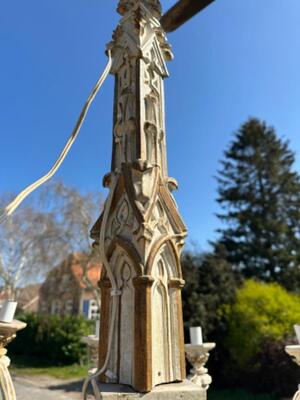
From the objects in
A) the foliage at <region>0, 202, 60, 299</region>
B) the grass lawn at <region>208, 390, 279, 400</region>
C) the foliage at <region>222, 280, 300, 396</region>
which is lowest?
the grass lawn at <region>208, 390, 279, 400</region>

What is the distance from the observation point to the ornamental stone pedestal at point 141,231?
0.86m

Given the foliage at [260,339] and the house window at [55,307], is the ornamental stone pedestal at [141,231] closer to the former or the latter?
the foliage at [260,339]

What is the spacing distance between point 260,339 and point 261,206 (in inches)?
343

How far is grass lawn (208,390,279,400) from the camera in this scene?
23.3 ft

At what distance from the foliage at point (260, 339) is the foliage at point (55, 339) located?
687cm

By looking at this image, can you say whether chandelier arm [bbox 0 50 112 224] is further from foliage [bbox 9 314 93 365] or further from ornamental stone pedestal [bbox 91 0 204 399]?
foliage [bbox 9 314 93 365]

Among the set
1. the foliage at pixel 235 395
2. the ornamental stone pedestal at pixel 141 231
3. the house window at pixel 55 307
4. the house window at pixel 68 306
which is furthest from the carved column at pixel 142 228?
the house window at pixel 68 306

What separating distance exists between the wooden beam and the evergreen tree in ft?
43.1

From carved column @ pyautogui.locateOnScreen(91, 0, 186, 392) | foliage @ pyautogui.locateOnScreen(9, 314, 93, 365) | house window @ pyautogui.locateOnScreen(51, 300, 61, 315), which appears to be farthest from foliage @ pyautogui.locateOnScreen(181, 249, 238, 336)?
house window @ pyautogui.locateOnScreen(51, 300, 61, 315)

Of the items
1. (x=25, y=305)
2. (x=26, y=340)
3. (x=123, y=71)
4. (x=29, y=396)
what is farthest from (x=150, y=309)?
(x=25, y=305)

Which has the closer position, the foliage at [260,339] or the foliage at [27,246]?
the foliage at [260,339]

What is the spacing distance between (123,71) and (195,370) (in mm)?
1988

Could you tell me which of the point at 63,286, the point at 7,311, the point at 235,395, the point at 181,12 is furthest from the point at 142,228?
the point at 63,286

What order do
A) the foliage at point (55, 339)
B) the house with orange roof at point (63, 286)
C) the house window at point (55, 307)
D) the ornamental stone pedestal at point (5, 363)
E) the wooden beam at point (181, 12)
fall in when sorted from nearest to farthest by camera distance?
the ornamental stone pedestal at point (5, 363)
the wooden beam at point (181, 12)
the foliage at point (55, 339)
the house with orange roof at point (63, 286)
the house window at point (55, 307)
